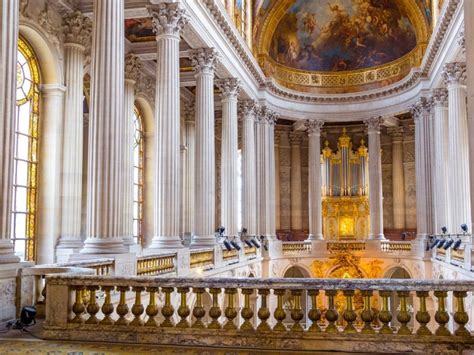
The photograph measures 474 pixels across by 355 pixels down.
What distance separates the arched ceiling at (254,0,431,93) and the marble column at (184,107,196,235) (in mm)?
5316

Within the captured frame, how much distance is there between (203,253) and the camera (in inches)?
779

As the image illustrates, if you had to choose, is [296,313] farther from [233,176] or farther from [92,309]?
[233,176]

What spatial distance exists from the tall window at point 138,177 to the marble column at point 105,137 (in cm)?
1365

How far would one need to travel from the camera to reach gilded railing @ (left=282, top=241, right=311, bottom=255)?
109 ft

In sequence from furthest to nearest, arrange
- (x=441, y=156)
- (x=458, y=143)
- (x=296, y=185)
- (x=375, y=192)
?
1. (x=296, y=185)
2. (x=375, y=192)
3. (x=441, y=156)
4. (x=458, y=143)

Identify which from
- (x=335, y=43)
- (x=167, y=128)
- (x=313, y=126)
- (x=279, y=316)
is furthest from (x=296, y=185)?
(x=279, y=316)

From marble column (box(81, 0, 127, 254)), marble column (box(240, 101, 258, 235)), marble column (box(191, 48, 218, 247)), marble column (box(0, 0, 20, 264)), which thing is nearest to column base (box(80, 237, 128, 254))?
marble column (box(81, 0, 127, 254))

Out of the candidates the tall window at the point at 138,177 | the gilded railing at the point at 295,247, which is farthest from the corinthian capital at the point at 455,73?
the tall window at the point at 138,177

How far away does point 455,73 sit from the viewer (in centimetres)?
2414

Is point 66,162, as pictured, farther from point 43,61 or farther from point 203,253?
point 203,253

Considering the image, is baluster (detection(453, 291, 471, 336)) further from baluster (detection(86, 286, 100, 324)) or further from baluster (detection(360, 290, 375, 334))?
baluster (detection(86, 286, 100, 324))

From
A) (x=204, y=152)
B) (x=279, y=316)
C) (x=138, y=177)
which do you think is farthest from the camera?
(x=138, y=177)

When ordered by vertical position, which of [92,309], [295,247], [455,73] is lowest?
[295,247]

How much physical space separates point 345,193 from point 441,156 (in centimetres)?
948
